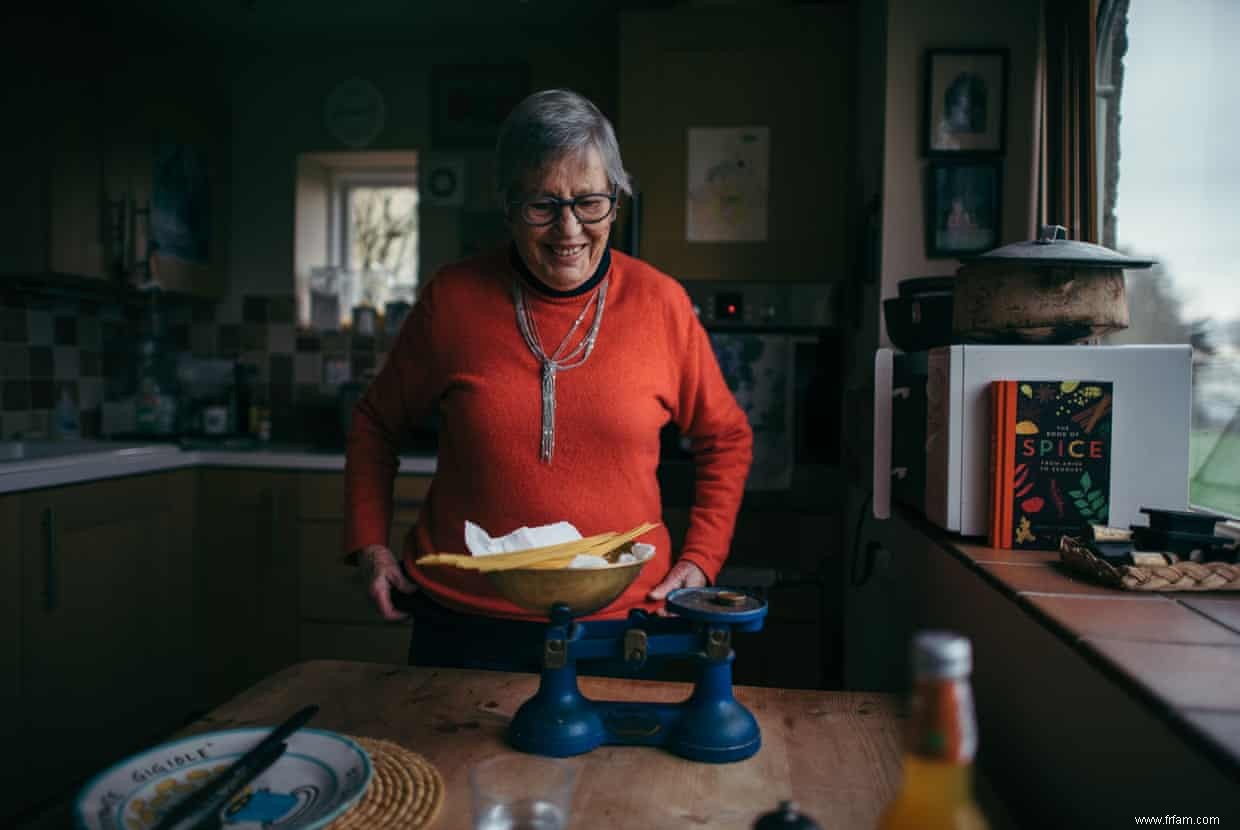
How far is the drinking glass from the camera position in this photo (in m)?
0.70

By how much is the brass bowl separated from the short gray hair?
674mm

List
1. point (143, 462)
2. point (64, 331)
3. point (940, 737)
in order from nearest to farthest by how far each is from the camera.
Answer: point (940, 737)
point (143, 462)
point (64, 331)

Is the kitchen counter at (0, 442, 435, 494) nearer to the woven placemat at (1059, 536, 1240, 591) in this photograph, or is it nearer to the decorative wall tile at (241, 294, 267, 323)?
the decorative wall tile at (241, 294, 267, 323)

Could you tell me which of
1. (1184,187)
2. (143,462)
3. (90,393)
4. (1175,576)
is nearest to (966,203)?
(1184,187)

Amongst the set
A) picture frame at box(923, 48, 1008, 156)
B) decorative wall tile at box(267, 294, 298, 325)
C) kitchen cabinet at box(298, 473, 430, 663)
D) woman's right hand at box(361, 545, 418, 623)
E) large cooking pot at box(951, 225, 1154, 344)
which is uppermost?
picture frame at box(923, 48, 1008, 156)

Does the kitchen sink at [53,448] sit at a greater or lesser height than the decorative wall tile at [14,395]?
lesser

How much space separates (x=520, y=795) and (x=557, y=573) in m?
0.20

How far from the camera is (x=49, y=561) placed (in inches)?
94.1

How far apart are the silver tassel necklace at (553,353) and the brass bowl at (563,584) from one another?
48 centimetres

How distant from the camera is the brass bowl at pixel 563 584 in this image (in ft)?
2.77

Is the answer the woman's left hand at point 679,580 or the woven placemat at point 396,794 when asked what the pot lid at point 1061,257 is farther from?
the woven placemat at point 396,794

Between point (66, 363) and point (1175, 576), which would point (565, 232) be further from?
point (66, 363)

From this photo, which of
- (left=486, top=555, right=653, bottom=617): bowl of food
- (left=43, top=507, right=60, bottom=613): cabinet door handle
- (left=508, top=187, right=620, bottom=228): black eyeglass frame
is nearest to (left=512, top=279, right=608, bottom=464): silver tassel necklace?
(left=508, top=187, right=620, bottom=228): black eyeglass frame

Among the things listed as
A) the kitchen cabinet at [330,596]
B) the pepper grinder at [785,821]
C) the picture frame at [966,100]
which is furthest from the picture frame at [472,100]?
the pepper grinder at [785,821]
